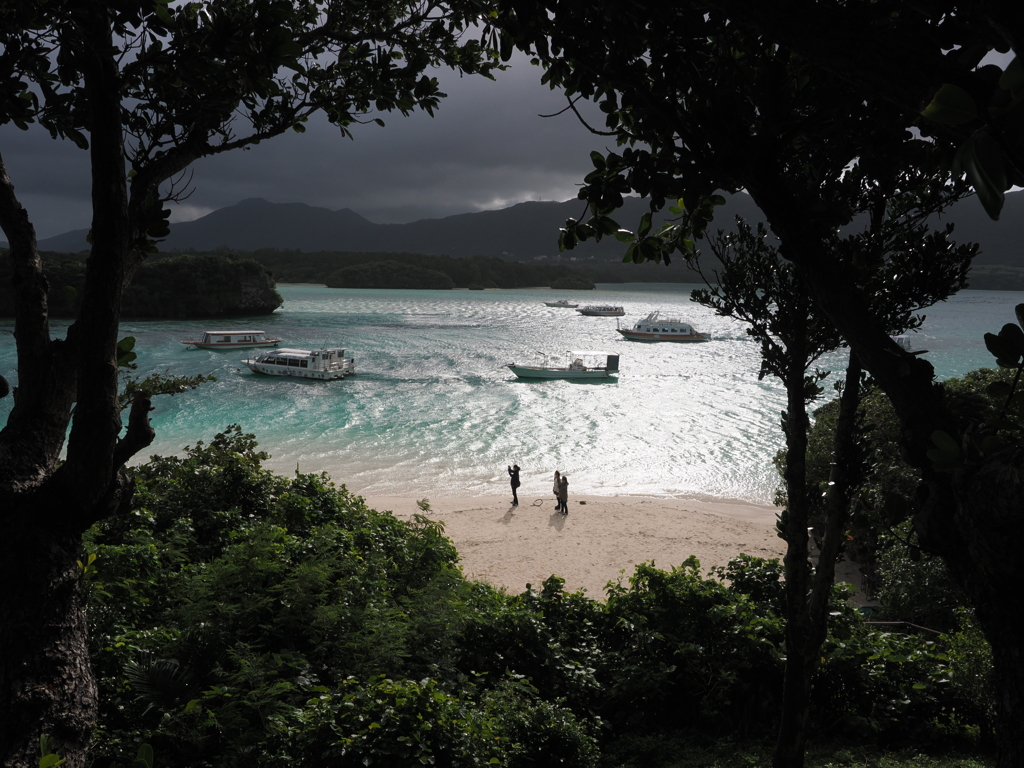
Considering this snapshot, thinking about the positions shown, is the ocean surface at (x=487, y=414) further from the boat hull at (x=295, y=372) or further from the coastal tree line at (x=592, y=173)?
the coastal tree line at (x=592, y=173)

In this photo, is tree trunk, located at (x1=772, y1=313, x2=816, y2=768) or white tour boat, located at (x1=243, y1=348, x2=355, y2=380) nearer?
tree trunk, located at (x1=772, y1=313, x2=816, y2=768)

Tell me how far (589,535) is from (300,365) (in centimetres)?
2955

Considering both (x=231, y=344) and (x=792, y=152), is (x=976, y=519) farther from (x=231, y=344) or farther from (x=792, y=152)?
(x=231, y=344)

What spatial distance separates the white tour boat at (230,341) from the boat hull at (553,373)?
2358 cm

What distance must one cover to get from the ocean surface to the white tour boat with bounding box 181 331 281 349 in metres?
1.37

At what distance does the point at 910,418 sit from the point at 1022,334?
590 millimetres

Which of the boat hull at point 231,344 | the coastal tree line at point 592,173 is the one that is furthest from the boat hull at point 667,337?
the coastal tree line at point 592,173

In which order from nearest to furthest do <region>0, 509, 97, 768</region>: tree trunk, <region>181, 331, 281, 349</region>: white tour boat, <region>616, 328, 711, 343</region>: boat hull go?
1. <region>0, 509, 97, 768</region>: tree trunk
2. <region>181, 331, 281, 349</region>: white tour boat
3. <region>616, 328, 711, 343</region>: boat hull

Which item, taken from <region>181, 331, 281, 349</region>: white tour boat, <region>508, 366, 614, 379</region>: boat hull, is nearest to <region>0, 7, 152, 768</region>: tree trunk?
<region>508, 366, 614, 379</region>: boat hull

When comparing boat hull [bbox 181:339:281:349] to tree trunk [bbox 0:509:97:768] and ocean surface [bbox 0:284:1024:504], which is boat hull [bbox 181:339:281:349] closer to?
ocean surface [bbox 0:284:1024:504]

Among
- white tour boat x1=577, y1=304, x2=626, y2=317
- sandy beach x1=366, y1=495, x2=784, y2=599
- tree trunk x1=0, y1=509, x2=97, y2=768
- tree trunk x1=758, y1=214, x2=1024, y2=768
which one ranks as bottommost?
sandy beach x1=366, y1=495, x2=784, y2=599

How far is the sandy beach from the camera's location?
532 inches

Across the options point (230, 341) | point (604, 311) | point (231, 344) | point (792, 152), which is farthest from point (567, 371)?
point (604, 311)

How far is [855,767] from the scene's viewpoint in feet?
14.8
